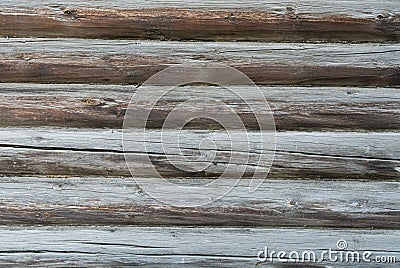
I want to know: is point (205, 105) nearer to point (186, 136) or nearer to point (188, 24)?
point (186, 136)

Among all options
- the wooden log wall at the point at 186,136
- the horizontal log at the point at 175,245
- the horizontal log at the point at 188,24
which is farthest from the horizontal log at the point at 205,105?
the horizontal log at the point at 175,245

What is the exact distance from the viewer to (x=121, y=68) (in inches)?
70.1

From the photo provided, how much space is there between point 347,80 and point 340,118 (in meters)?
0.14

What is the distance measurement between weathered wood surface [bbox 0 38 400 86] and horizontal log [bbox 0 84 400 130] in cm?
4

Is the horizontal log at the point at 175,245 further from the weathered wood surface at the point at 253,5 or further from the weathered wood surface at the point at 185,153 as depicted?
the weathered wood surface at the point at 253,5

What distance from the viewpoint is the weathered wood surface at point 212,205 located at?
176 centimetres

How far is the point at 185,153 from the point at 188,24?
453 millimetres

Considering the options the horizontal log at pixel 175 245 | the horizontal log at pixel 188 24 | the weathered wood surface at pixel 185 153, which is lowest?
the horizontal log at pixel 175 245

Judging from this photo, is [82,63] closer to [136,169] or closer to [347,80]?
[136,169]

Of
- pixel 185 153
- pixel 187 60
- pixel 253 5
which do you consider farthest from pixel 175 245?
pixel 253 5

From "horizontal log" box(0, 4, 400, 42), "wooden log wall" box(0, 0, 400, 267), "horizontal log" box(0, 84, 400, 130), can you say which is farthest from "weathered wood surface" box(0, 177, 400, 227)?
"horizontal log" box(0, 4, 400, 42)

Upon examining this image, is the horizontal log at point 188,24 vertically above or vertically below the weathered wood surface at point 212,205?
above

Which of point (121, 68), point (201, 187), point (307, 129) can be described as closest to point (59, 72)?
point (121, 68)

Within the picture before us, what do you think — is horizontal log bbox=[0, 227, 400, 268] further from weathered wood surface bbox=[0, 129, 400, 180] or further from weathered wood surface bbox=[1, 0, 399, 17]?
weathered wood surface bbox=[1, 0, 399, 17]
